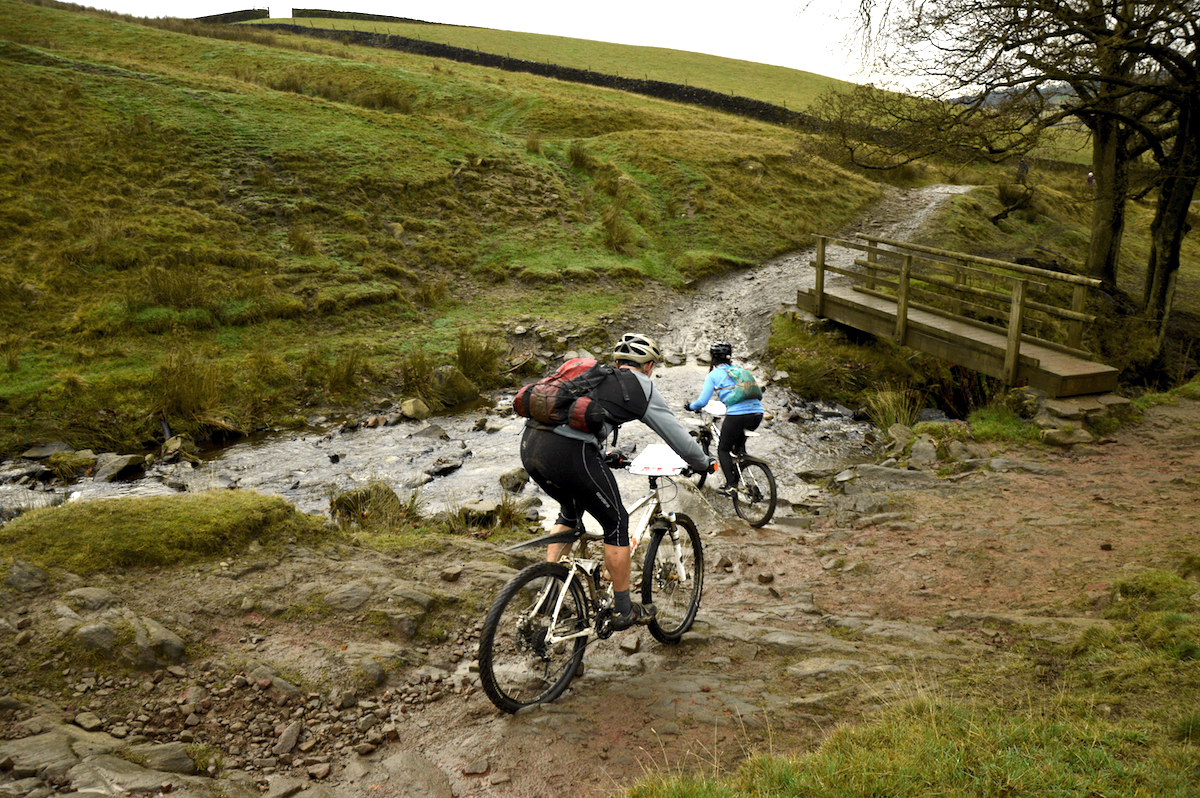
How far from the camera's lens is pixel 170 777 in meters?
3.50

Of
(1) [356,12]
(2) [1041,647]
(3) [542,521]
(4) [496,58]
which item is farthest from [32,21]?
(1) [356,12]

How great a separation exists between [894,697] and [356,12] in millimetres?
80399

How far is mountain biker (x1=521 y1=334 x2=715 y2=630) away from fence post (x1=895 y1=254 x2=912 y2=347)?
9719 millimetres

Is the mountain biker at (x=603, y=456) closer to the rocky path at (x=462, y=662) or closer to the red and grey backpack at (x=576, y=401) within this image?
the red and grey backpack at (x=576, y=401)

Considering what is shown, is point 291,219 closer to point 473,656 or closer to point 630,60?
point 473,656

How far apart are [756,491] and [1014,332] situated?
17.0 ft

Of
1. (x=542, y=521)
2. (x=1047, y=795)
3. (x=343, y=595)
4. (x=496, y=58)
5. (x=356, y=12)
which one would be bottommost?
(x=542, y=521)

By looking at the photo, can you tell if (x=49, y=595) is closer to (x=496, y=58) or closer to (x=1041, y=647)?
(x=1041, y=647)

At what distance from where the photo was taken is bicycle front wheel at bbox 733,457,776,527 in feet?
28.0

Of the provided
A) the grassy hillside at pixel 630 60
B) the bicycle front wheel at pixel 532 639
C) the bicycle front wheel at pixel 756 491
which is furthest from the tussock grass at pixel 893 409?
the grassy hillside at pixel 630 60

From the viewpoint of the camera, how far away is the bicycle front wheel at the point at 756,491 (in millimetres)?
8547

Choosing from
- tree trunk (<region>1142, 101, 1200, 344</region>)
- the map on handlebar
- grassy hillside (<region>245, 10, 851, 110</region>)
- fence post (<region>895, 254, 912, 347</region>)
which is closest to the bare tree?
tree trunk (<region>1142, 101, 1200, 344</region>)

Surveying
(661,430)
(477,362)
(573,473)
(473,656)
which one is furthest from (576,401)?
(477,362)

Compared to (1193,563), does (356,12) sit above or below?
above
